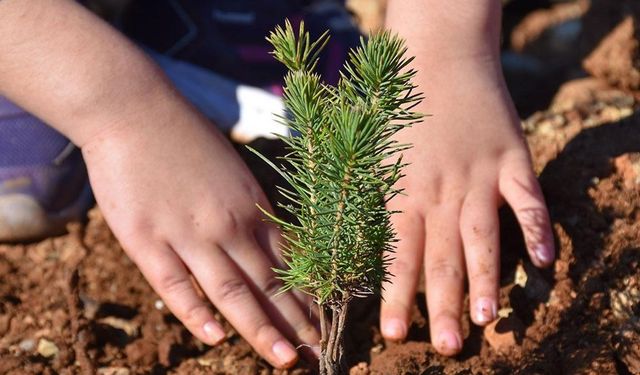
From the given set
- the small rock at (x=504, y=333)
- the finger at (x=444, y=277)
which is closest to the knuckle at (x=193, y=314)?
the finger at (x=444, y=277)

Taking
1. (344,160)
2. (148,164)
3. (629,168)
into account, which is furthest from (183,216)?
(629,168)

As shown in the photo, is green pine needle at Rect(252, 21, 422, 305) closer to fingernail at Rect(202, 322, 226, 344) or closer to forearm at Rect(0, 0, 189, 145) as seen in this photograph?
fingernail at Rect(202, 322, 226, 344)

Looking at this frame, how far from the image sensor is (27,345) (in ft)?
6.33

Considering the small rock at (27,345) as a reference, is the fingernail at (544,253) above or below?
above

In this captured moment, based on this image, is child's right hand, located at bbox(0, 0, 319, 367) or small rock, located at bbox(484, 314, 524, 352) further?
child's right hand, located at bbox(0, 0, 319, 367)

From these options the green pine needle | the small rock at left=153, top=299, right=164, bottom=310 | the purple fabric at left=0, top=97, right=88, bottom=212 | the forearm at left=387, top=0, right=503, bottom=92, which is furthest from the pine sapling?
the purple fabric at left=0, top=97, right=88, bottom=212

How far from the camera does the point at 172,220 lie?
6.51ft

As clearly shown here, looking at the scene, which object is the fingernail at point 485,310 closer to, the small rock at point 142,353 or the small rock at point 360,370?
the small rock at point 360,370

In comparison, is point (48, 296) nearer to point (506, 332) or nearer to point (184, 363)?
point (184, 363)

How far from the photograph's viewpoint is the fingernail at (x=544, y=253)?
1.88 meters

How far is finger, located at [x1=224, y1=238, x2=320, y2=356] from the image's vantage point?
6.24 ft

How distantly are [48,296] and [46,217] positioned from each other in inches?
10.5

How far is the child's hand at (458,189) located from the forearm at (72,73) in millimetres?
631

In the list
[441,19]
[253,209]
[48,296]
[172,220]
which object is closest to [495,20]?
Result: [441,19]
